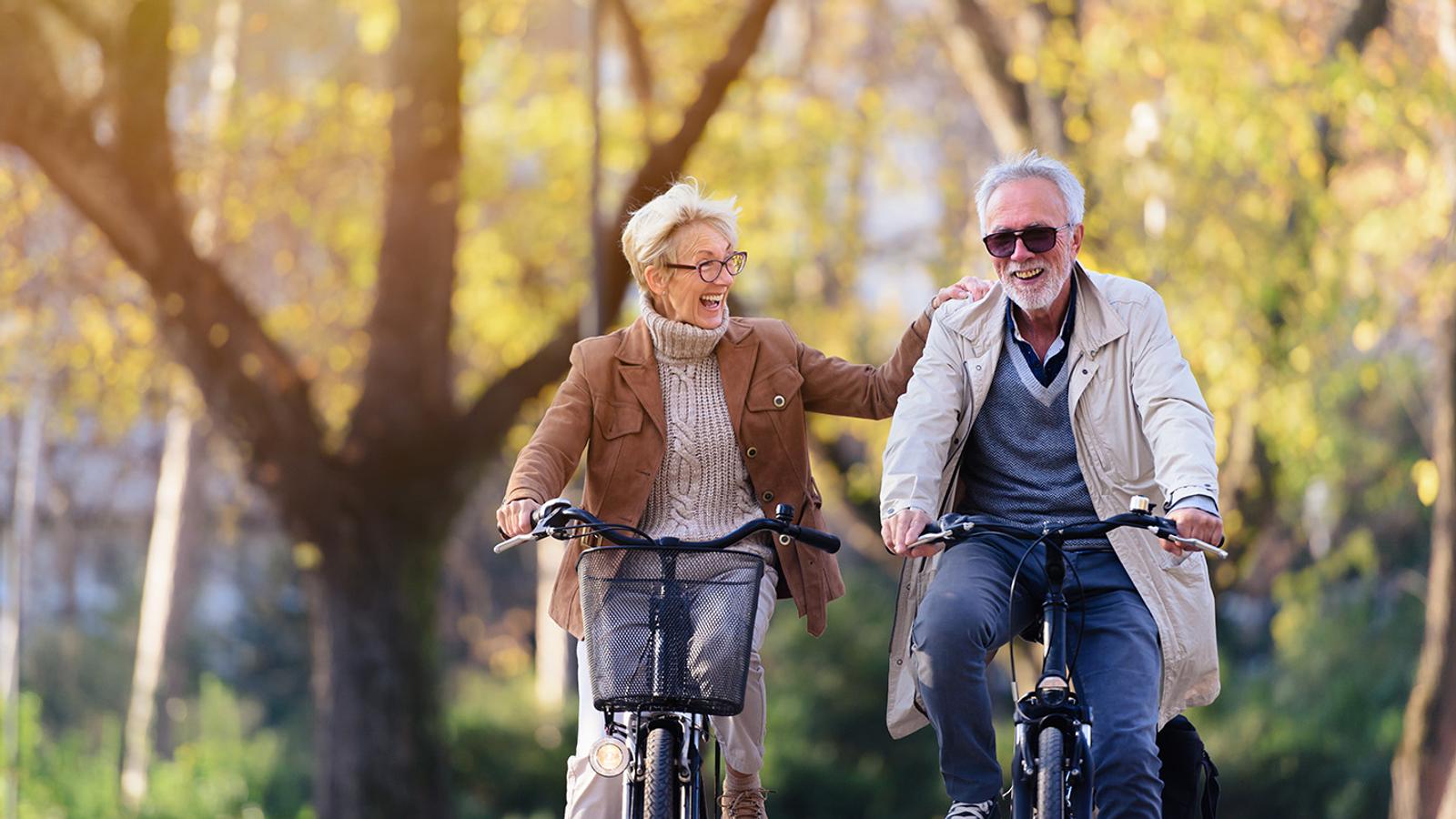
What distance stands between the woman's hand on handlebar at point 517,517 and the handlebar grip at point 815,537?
0.64 m

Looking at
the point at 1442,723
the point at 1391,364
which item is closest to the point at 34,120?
the point at 1442,723

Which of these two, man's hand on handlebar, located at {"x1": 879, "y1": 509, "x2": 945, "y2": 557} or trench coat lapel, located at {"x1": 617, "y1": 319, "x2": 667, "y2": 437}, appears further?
trench coat lapel, located at {"x1": 617, "y1": 319, "x2": 667, "y2": 437}

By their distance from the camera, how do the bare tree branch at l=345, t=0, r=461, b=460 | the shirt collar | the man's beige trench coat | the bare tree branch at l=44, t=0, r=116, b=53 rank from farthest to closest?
the bare tree branch at l=345, t=0, r=461, b=460 → the bare tree branch at l=44, t=0, r=116, b=53 → the shirt collar → the man's beige trench coat

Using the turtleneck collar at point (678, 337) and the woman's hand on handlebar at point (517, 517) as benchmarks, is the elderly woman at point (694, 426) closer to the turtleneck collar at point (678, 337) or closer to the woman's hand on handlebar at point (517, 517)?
the turtleneck collar at point (678, 337)

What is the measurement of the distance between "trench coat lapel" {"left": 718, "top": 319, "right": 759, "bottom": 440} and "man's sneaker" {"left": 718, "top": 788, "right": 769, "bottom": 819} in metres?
0.96

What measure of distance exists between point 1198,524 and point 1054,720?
56cm

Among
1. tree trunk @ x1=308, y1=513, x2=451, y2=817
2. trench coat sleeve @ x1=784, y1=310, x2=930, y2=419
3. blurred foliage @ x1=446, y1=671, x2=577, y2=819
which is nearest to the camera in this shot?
trench coat sleeve @ x1=784, y1=310, x2=930, y2=419

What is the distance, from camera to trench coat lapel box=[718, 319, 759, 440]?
526cm

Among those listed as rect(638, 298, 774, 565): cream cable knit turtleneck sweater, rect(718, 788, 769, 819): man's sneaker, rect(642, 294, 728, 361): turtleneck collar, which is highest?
rect(642, 294, 728, 361): turtleneck collar

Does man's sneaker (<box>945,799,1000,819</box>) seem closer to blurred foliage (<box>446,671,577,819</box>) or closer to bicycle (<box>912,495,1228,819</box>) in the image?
bicycle (<box>912,495,1228,819</box>)

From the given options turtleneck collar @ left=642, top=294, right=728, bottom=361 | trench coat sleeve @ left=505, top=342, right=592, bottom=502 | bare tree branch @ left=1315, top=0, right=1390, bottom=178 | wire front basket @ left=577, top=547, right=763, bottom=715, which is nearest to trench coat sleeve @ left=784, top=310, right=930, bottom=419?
turtleneck collar @ left=642, top=294, right=728, bottom=361

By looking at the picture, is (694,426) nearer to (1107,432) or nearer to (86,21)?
(1107,432)

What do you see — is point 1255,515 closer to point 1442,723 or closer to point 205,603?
point 1442,723

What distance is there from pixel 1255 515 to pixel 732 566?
967 cm
